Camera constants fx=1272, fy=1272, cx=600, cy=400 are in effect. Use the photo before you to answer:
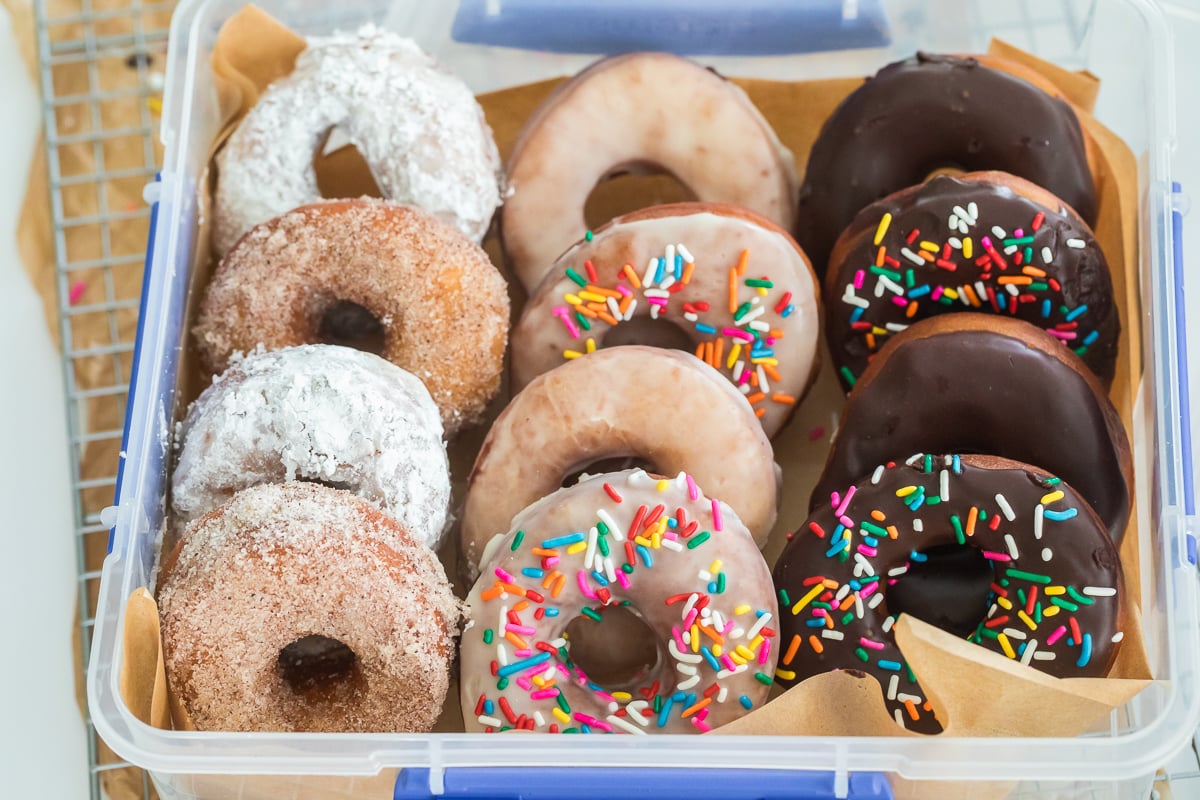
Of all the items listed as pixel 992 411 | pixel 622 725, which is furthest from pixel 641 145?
pixel 622 725

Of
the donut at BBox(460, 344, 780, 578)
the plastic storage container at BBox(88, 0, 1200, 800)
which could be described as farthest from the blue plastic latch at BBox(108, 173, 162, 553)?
the donut at BBox(460, 344, 780, 578)

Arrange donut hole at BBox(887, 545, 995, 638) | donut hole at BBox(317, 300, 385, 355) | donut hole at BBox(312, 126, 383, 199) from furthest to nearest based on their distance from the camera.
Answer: donut hole at BBox(312, 126, 383, 199)
donut hole at BBox(317, 300, 385, 355)
donut hole at BBox(887, 545, 995, 638)

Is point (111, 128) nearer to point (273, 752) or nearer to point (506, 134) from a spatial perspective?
point (506, 134)

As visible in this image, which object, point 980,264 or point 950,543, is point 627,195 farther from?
point 950,543

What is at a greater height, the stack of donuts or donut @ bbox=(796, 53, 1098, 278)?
donut @ bbox=(796, 53, 1098, 278)

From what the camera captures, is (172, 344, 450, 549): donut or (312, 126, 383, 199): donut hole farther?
(312, 126, 383, 199): donut hole

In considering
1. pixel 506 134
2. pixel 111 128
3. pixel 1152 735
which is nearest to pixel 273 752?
pixel 1152 735

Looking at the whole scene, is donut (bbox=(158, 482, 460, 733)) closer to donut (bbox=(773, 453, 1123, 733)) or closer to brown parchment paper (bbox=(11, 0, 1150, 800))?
brown parchment paper (bbox=(11, 0, 1150, 800))
